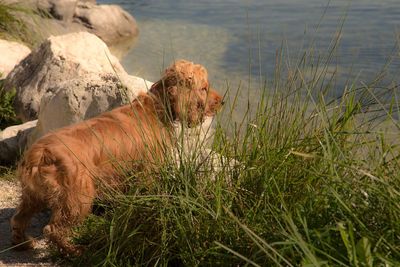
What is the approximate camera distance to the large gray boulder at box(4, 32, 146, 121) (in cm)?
768

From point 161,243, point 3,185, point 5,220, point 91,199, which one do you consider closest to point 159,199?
point 161,243

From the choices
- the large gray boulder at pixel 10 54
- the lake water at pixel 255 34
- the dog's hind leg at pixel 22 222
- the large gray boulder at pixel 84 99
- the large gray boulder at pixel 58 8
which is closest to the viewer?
the dog's hind leg at pixel 22 222

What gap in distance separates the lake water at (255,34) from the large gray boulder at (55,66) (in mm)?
2171

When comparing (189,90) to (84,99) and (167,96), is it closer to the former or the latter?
(167,96)

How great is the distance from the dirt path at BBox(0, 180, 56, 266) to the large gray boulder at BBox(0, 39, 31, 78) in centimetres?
409

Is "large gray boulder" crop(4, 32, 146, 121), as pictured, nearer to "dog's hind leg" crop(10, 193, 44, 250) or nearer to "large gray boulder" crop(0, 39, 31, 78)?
"large gray boulder" crop(0, 39, 31, 78)

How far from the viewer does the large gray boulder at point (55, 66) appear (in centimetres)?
768

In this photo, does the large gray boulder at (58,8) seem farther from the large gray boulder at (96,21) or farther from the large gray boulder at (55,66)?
the large gray boulder at (55,66)

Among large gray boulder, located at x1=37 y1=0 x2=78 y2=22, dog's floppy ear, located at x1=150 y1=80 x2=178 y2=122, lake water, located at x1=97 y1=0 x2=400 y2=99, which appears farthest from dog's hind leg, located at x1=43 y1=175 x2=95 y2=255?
large gray boulder, located at x1=37 y1=0 x2=78 y2=22

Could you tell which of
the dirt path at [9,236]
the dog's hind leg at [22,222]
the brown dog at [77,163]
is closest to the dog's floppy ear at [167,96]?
the brown dog at [77,163]

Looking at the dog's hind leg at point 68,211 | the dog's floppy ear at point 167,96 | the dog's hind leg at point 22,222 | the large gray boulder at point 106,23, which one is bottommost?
the large gray boulder at point 106,23

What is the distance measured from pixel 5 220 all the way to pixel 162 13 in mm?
12722

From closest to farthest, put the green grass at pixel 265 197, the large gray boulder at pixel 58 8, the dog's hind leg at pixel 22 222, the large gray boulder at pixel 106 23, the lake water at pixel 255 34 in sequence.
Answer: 1. the green grass at pixel 265 197
2. the dog's hind leg at pixel 22 222
3. the lake water at pixel 255 34
4. the large gray boulder at pixel 58 8
5. the large gray boulder at pixel 106 23

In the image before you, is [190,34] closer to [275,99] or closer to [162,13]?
[162,13]
